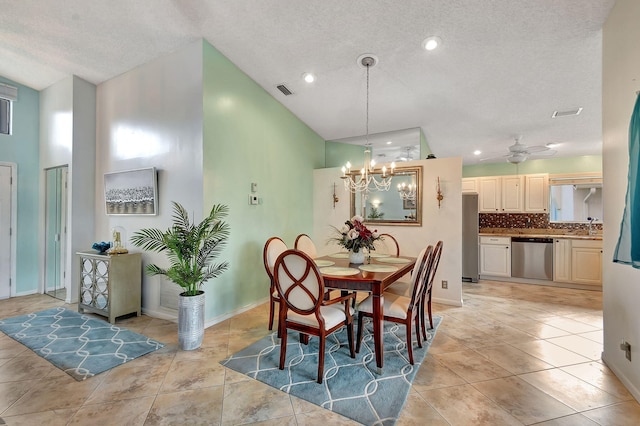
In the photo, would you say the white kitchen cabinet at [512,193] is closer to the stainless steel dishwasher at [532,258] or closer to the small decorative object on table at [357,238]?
the stainless steel dishwasher at [532,258]

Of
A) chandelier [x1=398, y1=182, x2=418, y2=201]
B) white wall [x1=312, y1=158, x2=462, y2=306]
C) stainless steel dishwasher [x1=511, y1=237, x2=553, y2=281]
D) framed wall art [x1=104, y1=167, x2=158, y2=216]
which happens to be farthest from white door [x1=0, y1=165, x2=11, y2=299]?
stainless steel dishwasher [x1=511, y1=237, x2=553, y2=281]

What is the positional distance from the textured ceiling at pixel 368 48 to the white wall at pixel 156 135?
0.80 ft

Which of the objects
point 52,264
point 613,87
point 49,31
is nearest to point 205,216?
point 49,31

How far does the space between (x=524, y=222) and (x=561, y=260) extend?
49.7 inches

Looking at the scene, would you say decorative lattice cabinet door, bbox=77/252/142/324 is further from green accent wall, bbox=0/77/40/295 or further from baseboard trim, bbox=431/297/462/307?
baseboard trim, bbox=431/297/462/307

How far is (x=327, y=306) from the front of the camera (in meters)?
2.39

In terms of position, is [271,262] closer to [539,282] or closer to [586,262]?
[539,282]

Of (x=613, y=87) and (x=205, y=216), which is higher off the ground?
(x=613, y=87)

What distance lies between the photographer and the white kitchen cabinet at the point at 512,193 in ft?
19.5

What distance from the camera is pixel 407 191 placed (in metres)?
4.43

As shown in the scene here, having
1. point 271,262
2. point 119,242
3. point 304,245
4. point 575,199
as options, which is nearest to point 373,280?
point 271,262

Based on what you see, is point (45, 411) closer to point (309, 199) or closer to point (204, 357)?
point (204, 357)

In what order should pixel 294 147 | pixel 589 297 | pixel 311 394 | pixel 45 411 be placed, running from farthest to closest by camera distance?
pixel 294 147
pixel 589 297
pixel 311 394
pixel 45 411

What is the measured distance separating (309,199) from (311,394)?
11.7 feet
